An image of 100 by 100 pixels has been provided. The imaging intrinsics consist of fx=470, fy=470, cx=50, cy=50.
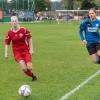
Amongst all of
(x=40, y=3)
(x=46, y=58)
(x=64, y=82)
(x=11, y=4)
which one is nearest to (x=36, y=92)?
(x=64, y=82)

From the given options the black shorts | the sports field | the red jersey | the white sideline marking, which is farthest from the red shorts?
the black shorts

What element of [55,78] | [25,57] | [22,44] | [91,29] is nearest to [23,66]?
[25,57]

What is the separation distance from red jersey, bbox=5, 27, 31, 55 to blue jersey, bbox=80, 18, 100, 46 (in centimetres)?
174

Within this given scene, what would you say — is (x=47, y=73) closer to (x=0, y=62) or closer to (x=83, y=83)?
(x=83, y=83)

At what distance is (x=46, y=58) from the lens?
64.4 feet

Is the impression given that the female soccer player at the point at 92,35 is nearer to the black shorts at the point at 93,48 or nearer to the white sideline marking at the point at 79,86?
the black shorts at the point at 93,48

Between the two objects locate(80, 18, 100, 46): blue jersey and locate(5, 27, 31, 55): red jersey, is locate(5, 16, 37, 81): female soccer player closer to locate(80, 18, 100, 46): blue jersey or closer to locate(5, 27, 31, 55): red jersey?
locate(5, 27, 31, 55): red jersey

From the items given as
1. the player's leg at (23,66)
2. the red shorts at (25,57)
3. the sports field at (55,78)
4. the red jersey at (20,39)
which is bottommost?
the sports field at (55,78)

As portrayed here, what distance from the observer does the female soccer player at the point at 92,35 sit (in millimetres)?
13461

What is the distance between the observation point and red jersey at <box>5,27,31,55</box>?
42.0 ft

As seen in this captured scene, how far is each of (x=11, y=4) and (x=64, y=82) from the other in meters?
73.5

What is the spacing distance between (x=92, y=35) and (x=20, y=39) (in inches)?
88.1

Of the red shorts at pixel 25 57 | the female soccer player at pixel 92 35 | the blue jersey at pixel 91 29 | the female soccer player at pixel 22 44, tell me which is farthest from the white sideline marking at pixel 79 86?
the red shorts at pixel 25 57

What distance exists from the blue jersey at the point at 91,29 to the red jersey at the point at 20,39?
5.70ft
